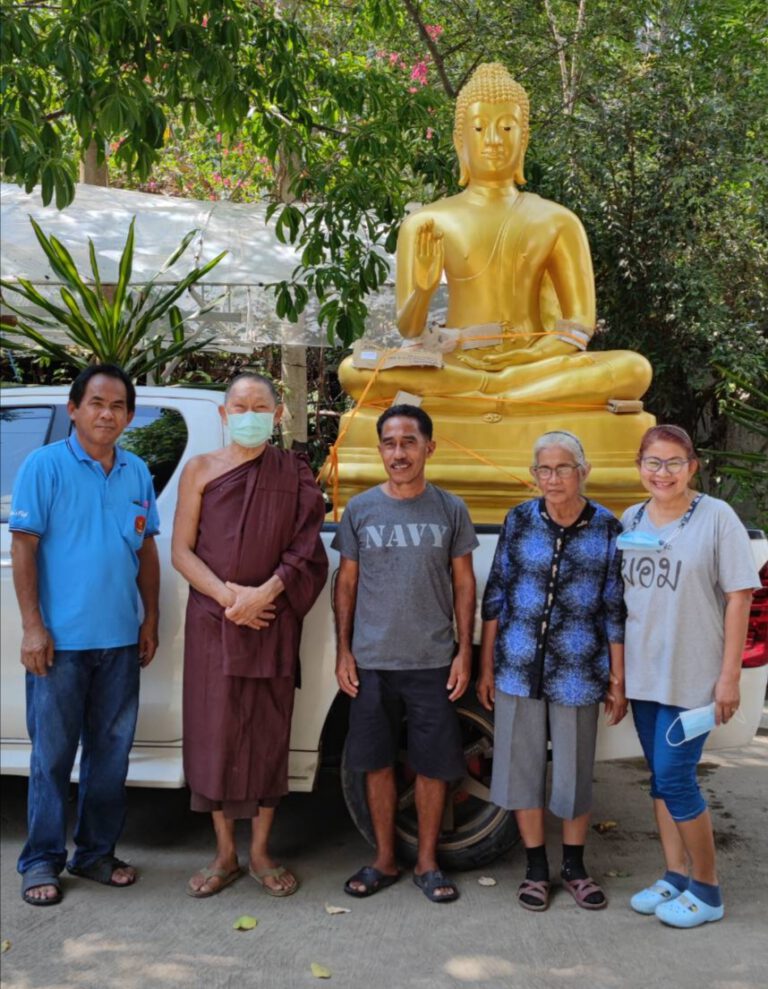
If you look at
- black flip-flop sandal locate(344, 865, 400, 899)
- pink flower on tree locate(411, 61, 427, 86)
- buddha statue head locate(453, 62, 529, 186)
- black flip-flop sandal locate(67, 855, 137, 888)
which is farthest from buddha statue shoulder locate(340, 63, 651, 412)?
pink flower on tree locate(411, 61, 427, 86)

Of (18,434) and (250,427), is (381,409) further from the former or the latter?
(18,434)

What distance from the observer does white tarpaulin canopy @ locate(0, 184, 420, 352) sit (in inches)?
324

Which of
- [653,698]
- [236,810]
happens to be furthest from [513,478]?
[236,810]

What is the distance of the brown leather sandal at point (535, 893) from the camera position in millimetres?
3473

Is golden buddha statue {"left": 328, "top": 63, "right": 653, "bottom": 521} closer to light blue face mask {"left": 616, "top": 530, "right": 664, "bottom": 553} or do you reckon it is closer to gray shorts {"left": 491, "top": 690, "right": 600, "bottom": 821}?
light blue face mask {"left": 616, "top": 530, "right": 664, "bottom": 553}

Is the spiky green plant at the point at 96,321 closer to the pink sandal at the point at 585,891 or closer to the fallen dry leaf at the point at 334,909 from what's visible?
the fallen dry leaf at the point at 334,909

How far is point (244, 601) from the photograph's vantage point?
339 cm

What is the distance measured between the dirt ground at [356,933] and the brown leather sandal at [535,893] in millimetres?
34

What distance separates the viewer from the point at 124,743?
3650 mm

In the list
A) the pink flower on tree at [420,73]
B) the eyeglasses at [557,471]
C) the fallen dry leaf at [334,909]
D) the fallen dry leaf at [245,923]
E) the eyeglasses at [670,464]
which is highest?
the pink flower on tree at [420,73]

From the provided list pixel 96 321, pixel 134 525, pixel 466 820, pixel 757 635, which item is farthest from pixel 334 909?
pixel 96 321

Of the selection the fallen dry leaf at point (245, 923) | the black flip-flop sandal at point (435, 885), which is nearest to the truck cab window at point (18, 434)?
the fallen dry leaf at point (245, 923)

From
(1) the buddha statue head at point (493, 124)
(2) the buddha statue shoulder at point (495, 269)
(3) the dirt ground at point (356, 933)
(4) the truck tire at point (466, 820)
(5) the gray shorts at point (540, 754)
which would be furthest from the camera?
(1) the buddha statue head at point (493, 124)

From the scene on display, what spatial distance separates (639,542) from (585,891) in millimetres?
1191
